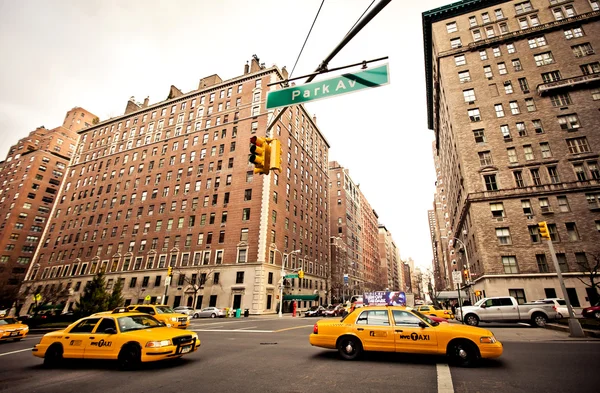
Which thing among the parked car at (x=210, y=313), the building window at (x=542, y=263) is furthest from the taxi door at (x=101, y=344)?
the building window at (x=542, y=263)

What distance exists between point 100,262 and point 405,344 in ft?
192

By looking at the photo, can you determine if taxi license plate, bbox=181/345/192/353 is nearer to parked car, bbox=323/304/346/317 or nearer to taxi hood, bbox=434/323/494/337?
taxi hood, bbox=434/323/494/337

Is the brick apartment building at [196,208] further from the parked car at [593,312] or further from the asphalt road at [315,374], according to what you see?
the parked car at [593,312]

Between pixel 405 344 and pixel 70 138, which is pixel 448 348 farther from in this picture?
pixel 70 138

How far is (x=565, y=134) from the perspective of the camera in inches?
1345

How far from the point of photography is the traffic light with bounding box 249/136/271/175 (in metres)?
7.52

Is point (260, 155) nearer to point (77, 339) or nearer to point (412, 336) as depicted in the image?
point (412, 336)

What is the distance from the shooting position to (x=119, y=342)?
772cm

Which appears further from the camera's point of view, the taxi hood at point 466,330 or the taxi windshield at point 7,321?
the taxi windshield at point 7,321

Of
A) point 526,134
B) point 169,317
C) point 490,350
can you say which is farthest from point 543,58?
point 169,317

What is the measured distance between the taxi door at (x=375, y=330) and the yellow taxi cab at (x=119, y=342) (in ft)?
16.5

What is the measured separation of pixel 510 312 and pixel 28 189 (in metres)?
112

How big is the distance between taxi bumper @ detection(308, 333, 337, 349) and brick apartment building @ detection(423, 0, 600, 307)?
30.8 meters

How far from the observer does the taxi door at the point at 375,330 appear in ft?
26.5
